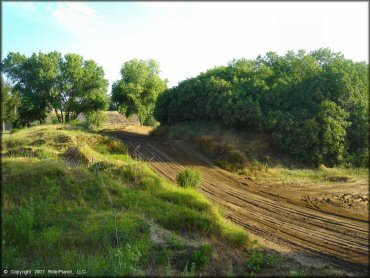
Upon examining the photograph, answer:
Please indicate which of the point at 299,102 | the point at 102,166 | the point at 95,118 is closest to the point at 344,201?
the point at 299,102

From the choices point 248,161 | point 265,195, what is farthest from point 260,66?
point 265,195

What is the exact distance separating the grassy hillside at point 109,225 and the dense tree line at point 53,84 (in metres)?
21.5

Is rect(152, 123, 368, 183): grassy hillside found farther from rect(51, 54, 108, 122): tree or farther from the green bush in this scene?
rect(51, 54, 108, 122): tree

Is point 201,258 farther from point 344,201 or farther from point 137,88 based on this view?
point 137,88

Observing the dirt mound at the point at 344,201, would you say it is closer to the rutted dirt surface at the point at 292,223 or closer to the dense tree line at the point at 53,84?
the rutted dirt surface at the point at 292,223

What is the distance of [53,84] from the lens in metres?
34.0

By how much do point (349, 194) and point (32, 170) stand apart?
39.0ft

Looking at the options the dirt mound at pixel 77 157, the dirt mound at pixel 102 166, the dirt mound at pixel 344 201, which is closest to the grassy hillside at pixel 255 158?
the dirt mound at pixel 344 201

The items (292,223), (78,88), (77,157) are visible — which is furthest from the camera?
(78,88)

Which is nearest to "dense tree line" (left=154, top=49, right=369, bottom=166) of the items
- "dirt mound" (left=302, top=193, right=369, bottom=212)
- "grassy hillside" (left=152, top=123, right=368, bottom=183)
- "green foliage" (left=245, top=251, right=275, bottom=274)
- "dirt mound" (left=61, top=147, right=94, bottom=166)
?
"grassy hillside" (left=152, top=123, right=368, bottom=183)

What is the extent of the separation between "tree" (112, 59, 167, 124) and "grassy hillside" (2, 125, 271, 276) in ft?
82.7

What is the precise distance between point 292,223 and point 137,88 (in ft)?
99.0

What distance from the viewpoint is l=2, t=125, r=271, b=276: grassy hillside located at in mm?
7035

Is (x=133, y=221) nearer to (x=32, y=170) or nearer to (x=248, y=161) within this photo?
(x=32, y=170)
